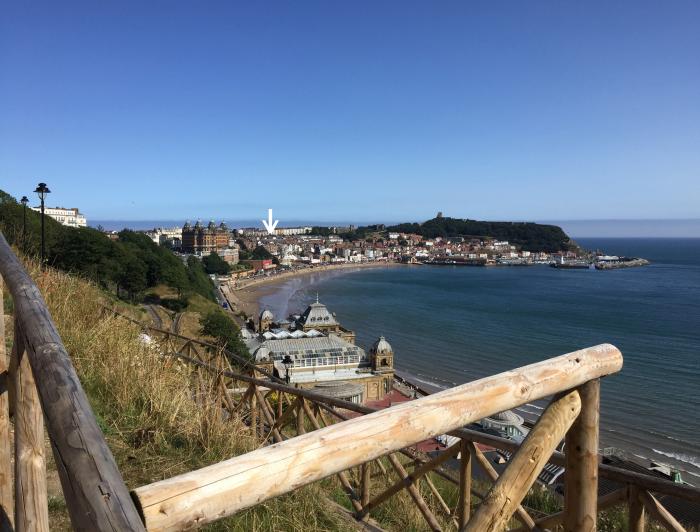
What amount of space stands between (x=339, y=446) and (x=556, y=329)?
3626 cm

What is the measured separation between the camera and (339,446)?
0.90 meters

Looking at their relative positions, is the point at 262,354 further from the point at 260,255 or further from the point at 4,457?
the point at 260,255

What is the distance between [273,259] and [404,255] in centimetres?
2957

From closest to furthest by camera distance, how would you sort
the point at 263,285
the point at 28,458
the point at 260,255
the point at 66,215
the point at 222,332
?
the point at 28,458, the point at 222,332, the point at 263,285, the point at 66,215, the point at 260,255

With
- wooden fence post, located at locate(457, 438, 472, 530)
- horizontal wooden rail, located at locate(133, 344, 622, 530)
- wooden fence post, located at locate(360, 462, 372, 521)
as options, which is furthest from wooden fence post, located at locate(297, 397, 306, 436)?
horizontal wooden rail, located at locate(133, 344, 622, 530)

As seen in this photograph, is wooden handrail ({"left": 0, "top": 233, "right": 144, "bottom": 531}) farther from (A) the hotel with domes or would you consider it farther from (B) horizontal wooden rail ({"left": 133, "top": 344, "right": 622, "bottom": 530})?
(A) the hotel with domes

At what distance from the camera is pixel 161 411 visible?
3.28 metres

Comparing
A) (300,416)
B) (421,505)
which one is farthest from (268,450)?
(300,416)

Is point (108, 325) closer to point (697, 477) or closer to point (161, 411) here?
point (161, 411)

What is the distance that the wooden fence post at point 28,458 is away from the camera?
1081 mm

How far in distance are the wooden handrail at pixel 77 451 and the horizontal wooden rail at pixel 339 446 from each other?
83 millimetres

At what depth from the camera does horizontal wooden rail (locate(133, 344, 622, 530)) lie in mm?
744

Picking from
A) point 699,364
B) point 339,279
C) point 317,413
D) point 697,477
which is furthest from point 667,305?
point 317,413

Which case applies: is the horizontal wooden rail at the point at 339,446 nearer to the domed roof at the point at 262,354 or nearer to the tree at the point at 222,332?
the tree at the point at 222,332
